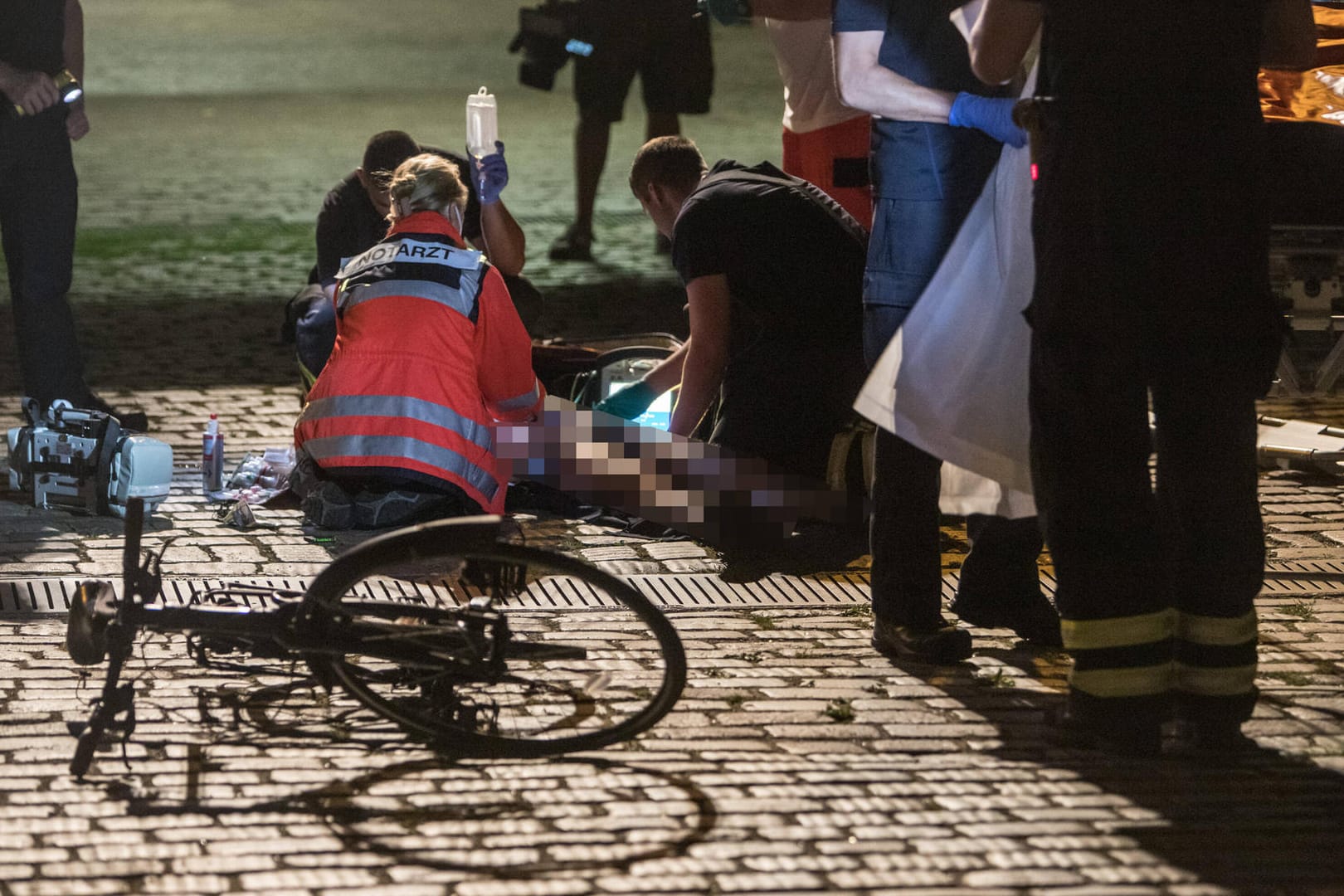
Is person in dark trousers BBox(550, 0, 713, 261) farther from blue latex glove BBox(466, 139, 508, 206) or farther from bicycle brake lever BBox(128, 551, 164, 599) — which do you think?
bicycle brake lever BBox(128, 551, 164, 599)

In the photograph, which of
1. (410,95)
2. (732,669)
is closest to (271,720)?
(732,669)

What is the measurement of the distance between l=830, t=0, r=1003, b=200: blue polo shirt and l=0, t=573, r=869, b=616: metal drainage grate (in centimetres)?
130

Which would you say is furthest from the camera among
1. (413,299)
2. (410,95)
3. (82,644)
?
(410,95)

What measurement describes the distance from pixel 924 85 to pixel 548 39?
21.1 feet

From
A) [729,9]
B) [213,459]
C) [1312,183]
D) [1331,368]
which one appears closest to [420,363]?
[213,459]

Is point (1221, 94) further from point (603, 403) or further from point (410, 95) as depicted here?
point (410, 95)

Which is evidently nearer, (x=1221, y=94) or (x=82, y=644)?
(x=1221, y=94)

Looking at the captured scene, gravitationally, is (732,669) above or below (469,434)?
below

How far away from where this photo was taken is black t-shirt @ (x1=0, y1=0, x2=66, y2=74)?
6859mm

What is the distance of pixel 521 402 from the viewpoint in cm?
607

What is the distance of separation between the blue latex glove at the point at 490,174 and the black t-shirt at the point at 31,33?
1.56 meters

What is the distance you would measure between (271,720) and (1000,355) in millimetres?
1879

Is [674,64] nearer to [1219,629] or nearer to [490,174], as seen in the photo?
[490,174]

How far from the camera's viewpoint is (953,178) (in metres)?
4.70
